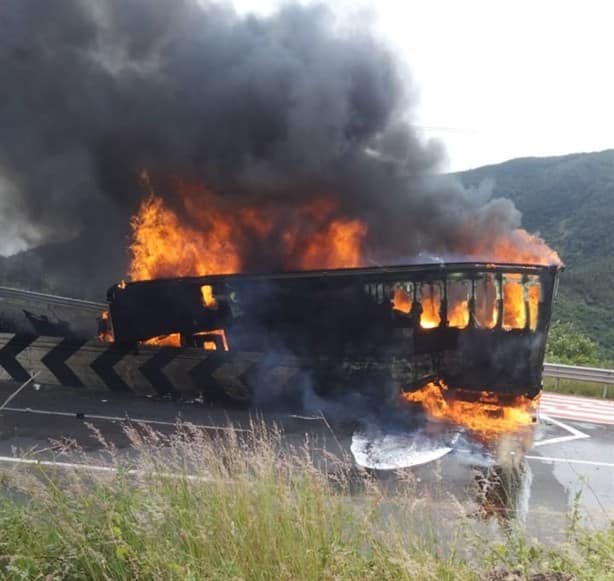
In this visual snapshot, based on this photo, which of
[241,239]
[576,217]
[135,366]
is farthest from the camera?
[576,217]

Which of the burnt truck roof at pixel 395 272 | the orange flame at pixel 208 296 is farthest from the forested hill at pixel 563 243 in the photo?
the burnt truck roof at pixel 395 272

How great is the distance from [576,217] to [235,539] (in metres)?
52.8

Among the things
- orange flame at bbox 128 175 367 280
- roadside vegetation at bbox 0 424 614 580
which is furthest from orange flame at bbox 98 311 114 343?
roadside vegetation at bbox 0 424 614 580

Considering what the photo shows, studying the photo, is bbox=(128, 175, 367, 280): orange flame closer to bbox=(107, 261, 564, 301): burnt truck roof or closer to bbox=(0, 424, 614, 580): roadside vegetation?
→ bbox=(107, 261, 564, 301): burnt truck roof

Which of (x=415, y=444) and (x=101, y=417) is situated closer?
(x=415, y=444)

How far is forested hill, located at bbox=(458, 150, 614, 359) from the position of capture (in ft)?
113

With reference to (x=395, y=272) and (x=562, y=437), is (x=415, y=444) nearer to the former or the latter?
(x=395, y=272)

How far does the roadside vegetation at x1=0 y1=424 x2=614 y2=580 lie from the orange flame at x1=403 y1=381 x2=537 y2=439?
494 centimetres

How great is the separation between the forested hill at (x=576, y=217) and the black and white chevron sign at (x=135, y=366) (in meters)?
21.0

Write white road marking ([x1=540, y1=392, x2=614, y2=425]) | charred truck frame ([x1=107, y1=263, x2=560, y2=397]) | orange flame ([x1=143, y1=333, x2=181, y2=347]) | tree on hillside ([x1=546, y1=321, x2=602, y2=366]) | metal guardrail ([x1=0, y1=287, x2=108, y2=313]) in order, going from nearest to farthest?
charred truck frame ([x1=107, y1=263, x2=560, y2=397]) → orange flame ([x1=143, y1=333, x2=181, y2=347]) → white road marking ([x1=540, y1=392, x2=614, y2=425]) → metal guardrail ([x1=0, y1=287, x2=108, y2=313]) → tree on hillside ([x1=546, y1=321, x2=602, y2=366])

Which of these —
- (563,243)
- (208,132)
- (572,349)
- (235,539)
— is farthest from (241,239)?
(563,243)

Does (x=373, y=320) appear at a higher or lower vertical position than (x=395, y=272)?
lower

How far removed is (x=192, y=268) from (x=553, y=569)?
950cm

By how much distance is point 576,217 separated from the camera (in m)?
49.3
